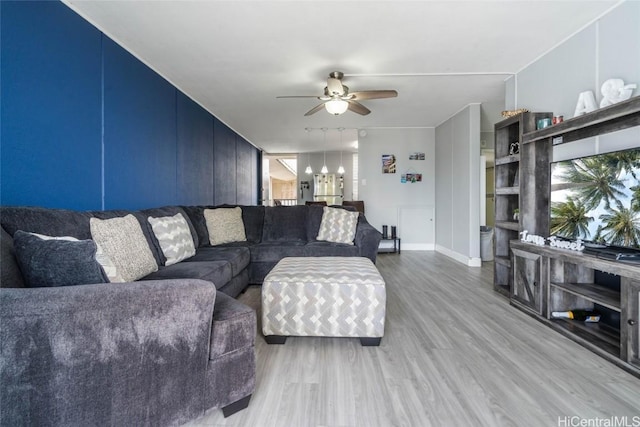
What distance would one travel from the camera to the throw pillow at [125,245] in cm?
173

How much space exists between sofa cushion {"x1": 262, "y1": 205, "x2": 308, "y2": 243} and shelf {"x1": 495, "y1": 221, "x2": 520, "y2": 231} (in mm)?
2272

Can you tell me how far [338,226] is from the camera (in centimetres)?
350

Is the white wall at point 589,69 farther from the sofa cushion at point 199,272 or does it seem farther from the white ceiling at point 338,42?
the sofa cushion at point 199,272

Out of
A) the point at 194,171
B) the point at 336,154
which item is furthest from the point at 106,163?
the point at 336,154

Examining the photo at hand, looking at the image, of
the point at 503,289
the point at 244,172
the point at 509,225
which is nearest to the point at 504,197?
the point at 509,225

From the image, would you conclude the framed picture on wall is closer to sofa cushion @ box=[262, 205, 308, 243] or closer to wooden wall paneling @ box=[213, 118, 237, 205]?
sofa cushion @ box=[262, 205, 308, 243]

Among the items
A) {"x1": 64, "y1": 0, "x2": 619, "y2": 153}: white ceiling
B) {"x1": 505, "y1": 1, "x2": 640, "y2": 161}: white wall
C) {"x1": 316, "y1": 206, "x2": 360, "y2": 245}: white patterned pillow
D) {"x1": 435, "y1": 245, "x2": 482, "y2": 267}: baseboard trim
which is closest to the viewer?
{"x1": 505, "y1": 1, "x2": 640, "y2": 161}: white wall

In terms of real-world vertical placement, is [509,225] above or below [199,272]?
above

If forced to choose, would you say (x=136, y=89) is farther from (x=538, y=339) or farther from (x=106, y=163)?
(x=538, y=339)

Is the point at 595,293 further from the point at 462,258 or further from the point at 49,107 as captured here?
the point at 49,107

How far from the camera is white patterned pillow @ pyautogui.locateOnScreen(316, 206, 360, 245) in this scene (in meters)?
3.43

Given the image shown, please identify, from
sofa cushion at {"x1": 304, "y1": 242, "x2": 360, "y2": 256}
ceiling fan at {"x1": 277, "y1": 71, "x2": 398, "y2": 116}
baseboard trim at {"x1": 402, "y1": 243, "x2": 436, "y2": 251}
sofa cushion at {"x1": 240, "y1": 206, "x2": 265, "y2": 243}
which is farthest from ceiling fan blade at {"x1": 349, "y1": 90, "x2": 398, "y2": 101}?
baseboard trim at {"x1": 402, "y1": 243, "x2": 436, "y2": 251}

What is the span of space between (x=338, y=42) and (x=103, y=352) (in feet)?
9.05

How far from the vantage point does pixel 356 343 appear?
192 centimetres
